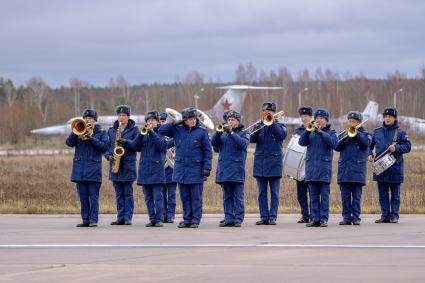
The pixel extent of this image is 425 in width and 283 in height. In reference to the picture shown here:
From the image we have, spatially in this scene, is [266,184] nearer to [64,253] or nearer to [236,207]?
[236,207]

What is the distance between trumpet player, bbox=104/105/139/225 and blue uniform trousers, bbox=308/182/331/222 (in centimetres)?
330

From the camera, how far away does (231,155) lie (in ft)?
66.5

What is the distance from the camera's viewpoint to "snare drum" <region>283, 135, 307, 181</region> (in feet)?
68.8

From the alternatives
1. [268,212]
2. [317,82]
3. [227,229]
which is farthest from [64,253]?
[317,82]

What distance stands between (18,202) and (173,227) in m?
7.52

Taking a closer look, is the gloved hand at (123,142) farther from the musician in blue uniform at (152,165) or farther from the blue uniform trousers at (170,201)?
the blue uniform trousers at (170,201)

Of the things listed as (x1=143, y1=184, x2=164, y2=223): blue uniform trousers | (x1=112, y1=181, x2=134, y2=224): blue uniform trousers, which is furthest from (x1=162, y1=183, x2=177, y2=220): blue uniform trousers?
(x1=112, y1=181, x2=134, y2=224): blue uniform trousers

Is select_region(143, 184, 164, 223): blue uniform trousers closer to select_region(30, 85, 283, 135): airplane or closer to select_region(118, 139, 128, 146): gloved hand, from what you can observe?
select_region(118, 139, 128, 146): gloved hand

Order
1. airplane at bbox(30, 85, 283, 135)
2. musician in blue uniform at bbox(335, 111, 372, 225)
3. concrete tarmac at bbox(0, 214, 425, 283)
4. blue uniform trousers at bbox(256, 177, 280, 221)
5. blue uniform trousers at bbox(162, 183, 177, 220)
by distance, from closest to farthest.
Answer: concrete tarmac at bbox(0, 214, 425, 283), musician in blue uniform at bbox(335, 111, 372, 225), blue uniform trousers at bbox(256, 177, 280, 221), blue uniform trousers at bbox(162, 183, 177, 220), airplane at bbox(30, 85, 283, 135)

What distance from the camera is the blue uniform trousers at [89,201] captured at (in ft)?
66.5

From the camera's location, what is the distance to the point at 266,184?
819 inches

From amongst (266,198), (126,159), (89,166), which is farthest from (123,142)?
(266,198)

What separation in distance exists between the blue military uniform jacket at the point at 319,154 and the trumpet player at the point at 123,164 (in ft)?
10.3

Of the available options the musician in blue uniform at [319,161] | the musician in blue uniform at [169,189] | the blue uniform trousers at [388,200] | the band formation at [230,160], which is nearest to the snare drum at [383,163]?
the band formation at [230,160]
